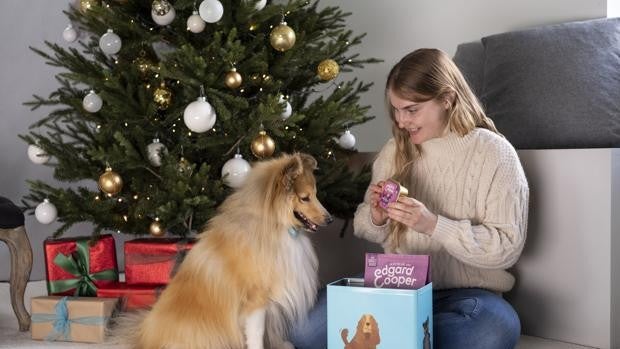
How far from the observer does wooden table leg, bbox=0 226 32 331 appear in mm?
2621

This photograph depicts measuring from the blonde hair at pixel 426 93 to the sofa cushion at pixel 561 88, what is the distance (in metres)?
0.51

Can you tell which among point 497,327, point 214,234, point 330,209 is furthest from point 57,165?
point 497,327

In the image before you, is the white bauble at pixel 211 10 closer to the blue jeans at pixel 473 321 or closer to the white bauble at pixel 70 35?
the white bauble at pixel 70 35

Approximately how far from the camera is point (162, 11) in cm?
229

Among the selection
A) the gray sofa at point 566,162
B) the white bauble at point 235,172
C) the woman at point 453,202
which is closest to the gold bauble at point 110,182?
the white bauble at point 235,172

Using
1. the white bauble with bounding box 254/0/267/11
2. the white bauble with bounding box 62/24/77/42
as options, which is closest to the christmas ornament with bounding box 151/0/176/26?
the white bauble with bounding box 254/0/267/11

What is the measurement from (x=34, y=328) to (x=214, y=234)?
899mm

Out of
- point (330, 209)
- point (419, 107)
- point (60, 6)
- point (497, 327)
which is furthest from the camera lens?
point (60, 6)

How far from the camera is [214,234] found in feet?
6.59

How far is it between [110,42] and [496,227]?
4.31 feet

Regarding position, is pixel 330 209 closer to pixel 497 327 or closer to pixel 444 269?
pixel 444 269

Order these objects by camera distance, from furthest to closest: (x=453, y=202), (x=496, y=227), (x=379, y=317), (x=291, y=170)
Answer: (x=453, y=202) < (x=496, y=227) < (x=291, y=170) < (x=379, y=317)

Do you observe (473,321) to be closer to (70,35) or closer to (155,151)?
(155,151)

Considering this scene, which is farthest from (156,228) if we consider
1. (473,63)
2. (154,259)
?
(473,63)
